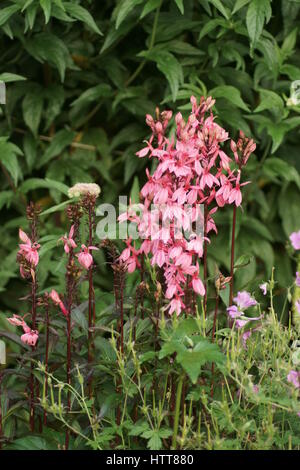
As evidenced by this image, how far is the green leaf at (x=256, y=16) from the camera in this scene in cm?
225

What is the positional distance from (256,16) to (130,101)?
0.59m

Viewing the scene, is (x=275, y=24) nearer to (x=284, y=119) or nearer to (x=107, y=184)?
(x=284, y=119)

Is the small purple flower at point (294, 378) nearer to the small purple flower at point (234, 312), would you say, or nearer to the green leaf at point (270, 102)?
the small purple flower at point (234, 312)

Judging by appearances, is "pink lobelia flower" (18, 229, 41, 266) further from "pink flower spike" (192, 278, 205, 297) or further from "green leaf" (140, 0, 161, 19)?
"green leaf" (140, 0, 161, 19)

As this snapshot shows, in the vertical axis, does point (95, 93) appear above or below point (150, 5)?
below

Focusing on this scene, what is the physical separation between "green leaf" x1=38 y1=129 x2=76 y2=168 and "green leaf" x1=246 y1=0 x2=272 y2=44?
2.60ft

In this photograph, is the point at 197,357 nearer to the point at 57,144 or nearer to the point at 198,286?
the point at 198,286

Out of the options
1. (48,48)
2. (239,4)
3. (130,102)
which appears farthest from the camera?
(130,102)

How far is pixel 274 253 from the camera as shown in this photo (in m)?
2.93

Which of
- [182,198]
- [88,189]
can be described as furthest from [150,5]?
[182,198]

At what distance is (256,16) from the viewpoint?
2.26 meters

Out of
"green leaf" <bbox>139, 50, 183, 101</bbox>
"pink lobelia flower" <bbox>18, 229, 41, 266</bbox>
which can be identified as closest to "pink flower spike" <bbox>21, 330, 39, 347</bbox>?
"pink lobelia flower" <bbox>18, 229, 41, 266</bbox>
